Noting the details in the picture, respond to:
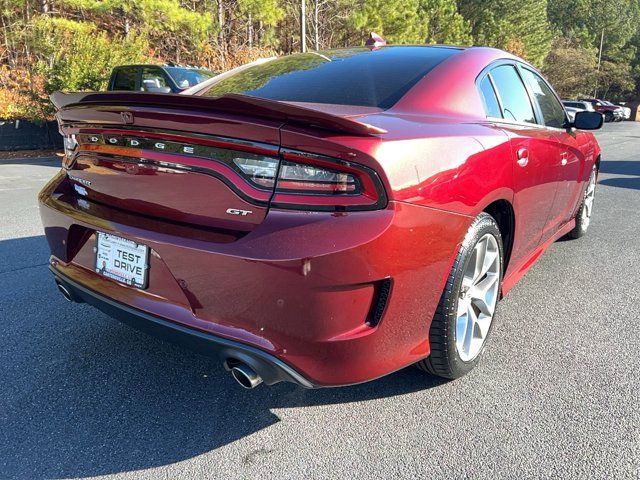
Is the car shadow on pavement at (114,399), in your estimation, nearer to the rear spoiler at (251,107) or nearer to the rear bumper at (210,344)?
the rear bumper at (210,344)

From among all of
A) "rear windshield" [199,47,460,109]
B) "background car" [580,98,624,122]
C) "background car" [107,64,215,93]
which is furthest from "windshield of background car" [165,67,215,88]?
"background car" [580,98,624,122]

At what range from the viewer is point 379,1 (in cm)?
2358

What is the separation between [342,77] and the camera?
264cm

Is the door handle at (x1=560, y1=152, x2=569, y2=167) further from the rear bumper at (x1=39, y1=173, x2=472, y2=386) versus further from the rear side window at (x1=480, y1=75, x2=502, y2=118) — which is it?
the rear bumper at (x1=39, y1=173, x2=472, y2=386)

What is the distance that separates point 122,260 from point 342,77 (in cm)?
139

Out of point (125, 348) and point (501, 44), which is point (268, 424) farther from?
point (501, 44)

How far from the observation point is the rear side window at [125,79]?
10899mm

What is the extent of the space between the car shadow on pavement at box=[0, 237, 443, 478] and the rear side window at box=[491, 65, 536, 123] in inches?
63.7

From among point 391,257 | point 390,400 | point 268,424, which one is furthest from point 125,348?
point 391,257

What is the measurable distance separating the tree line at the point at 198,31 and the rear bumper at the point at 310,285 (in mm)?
14765

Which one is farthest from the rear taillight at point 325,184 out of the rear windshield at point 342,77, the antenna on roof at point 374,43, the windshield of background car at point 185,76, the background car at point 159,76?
the windshield of background car at point 185,76

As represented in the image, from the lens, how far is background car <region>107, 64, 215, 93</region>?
9992 mm

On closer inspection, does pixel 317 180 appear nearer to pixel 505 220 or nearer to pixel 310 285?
pixel 310 285

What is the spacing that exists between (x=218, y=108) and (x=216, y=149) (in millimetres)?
149
